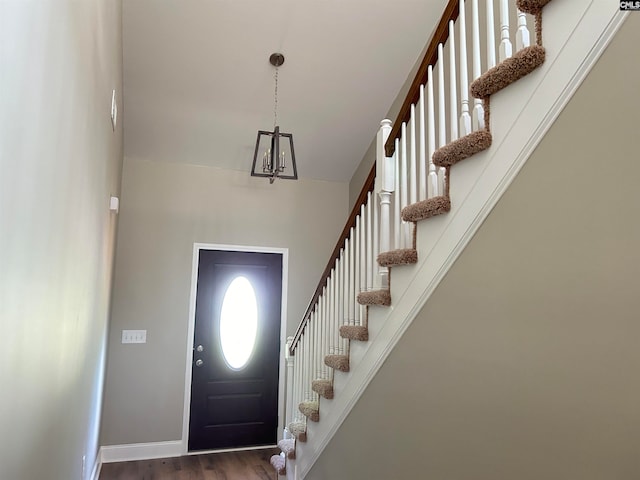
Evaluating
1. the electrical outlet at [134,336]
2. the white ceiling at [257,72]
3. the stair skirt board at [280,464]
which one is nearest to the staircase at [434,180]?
the stair skirt board at [280,464]

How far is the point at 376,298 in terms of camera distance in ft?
7.48

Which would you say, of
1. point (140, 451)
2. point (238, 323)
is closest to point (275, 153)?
point (238, 323)

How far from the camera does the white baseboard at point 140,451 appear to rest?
13.9 ft

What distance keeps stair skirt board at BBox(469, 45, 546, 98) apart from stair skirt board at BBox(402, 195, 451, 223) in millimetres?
443

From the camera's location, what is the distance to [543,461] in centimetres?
141

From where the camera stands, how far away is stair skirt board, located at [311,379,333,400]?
2730 mm

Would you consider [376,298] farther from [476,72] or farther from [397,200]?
[476,72]

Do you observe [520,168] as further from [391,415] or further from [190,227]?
[190,227]

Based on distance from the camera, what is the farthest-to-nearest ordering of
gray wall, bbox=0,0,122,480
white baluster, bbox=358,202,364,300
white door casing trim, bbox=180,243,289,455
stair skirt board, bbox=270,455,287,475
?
1. white door casing trim, bbox=180,243,289,455
2. stair skirt board, bbox=270,455,287,475
3. white baluster, bbox=358,202,364,300
4. gray wall, bbox=0,0,122,480

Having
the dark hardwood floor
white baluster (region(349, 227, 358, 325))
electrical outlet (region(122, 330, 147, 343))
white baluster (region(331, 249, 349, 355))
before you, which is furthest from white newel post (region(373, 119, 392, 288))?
electrical outlet (region(122, 330, 147, 343))

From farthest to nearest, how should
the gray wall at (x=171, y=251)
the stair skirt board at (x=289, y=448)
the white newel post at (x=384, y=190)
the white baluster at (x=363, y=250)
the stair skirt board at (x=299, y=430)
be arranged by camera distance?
1. the gray wall at (x=171, y=251)
2. the stair skirt board at (x=289, y=448)
3. the stair skirt board at (x=299, y=430)
4. the white baluster at (x=363, y=250)
5. the white newel post at (x=384, y=190)

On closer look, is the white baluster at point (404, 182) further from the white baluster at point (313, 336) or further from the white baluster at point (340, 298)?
the white baluster at point (313, 336)

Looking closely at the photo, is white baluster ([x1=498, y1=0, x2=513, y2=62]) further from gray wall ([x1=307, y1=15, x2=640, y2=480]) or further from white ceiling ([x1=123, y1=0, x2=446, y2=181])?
white ceiling ([x1=123, y1=0, x2=446, y2=181])

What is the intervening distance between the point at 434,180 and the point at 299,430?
6.75ft
